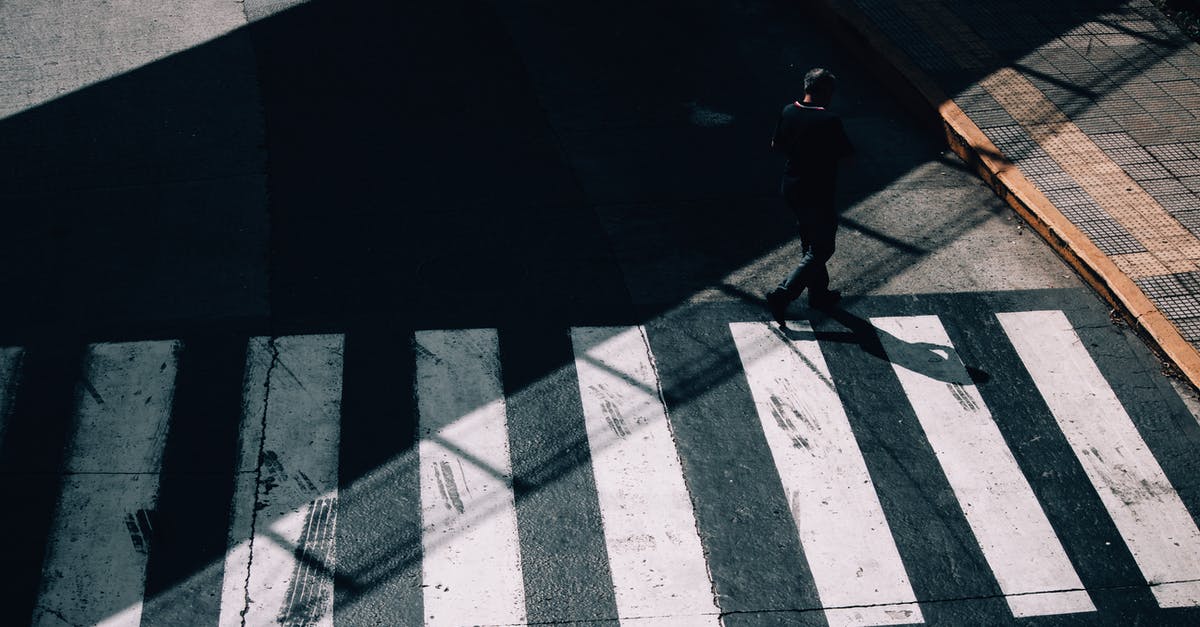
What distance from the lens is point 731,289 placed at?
9.59 meters

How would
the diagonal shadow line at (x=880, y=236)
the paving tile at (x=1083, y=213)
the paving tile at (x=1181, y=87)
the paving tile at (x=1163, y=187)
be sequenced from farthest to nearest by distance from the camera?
the paving tile at (x=1181, y=87) < the paving tile at (x=1163, y=187) < the paving tile at (x=1083, y=213) < the diagonal shadow line at (x=880, y=236)

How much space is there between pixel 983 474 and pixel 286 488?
4682 millimetres

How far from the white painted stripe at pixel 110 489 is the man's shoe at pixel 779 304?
180 inches

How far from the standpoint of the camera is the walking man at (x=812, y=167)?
835 centimetres

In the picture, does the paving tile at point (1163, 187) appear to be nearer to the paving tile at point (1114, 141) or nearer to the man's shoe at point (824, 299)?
the paving tile at point (1114, 141)

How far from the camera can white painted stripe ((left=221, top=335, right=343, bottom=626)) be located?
A: 22.5 ft

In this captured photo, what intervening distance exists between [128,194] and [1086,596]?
8.50m

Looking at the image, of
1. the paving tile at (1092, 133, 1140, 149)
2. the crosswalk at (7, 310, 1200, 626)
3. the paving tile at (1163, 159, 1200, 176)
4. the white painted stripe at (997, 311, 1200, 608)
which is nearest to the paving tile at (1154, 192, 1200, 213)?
the paving tile at (1163, 159, 1200, 176)

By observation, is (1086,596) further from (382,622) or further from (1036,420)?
(382,622)

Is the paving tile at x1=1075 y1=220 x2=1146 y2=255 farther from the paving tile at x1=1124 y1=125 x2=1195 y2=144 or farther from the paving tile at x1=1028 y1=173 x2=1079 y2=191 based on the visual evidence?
the paving tile at x1=1124 y1=125 x2=1195 y2=144

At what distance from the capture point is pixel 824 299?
931 centimetres

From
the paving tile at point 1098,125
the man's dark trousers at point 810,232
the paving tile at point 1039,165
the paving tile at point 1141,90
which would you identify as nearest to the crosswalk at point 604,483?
the man's dark trousers at point 810,232

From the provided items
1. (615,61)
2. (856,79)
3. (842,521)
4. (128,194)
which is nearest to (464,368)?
(842,521)

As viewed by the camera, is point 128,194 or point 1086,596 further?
point 128,194
